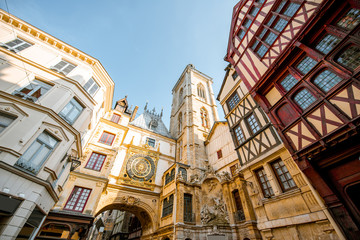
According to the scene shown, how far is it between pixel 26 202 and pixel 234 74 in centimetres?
1388

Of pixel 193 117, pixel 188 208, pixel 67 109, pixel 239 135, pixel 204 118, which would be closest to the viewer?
pixel 67 109

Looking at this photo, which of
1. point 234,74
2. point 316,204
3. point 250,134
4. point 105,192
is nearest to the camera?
point 316,204

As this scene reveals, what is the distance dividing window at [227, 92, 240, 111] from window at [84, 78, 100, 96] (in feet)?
34.2

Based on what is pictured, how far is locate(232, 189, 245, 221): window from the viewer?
1016cm

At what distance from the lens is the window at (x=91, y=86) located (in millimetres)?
10659

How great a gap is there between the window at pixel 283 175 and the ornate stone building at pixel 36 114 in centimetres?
1050

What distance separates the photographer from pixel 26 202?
5.76 meters

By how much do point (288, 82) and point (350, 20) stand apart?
2.57 m

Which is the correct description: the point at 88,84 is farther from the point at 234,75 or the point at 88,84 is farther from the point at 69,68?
the point at 234,75

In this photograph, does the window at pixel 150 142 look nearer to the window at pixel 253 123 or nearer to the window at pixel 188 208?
the window at pixel 188 208

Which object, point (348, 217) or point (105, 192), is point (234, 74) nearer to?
point (348, 217)

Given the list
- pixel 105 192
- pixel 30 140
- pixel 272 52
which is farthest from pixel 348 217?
pixel 105 192

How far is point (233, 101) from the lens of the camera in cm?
1135

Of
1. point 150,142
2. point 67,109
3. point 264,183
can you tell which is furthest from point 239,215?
point 67,109
